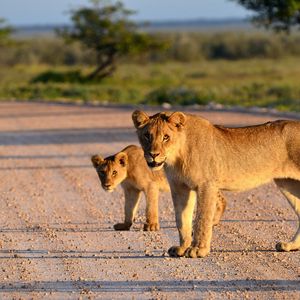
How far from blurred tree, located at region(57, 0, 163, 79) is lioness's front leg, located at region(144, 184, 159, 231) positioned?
132ft

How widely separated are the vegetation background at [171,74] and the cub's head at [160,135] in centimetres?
1637

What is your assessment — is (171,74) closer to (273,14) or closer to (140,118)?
(273,14)

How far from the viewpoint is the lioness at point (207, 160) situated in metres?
8.41

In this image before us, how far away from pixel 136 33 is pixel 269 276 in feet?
146

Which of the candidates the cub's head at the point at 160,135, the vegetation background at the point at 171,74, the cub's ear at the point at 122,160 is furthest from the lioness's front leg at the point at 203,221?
the vegetation background at the point at 171,74

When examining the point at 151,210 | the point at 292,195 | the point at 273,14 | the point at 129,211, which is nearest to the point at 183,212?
the point at 292,195

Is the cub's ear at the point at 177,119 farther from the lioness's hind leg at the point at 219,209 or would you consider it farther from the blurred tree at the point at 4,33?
the blurred tree at the point at 4,33

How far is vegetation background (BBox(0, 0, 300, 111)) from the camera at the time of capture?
31359mm

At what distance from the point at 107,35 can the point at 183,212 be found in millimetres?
43241

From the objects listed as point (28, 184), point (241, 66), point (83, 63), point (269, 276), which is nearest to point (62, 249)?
point (269, 276)

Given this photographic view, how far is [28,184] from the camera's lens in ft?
44.6

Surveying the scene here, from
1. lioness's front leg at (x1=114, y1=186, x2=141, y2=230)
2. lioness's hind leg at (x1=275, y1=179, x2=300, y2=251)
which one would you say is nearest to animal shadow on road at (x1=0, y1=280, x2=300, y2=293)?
lioness's hind leg at (x1=275, y1=179, x2=300, y2=251)

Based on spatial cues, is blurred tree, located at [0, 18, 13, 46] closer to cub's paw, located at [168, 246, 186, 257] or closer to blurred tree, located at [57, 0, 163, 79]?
blurred tree, located at [57, 0, 163, 79]

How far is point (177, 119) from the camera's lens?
27.8 feet
